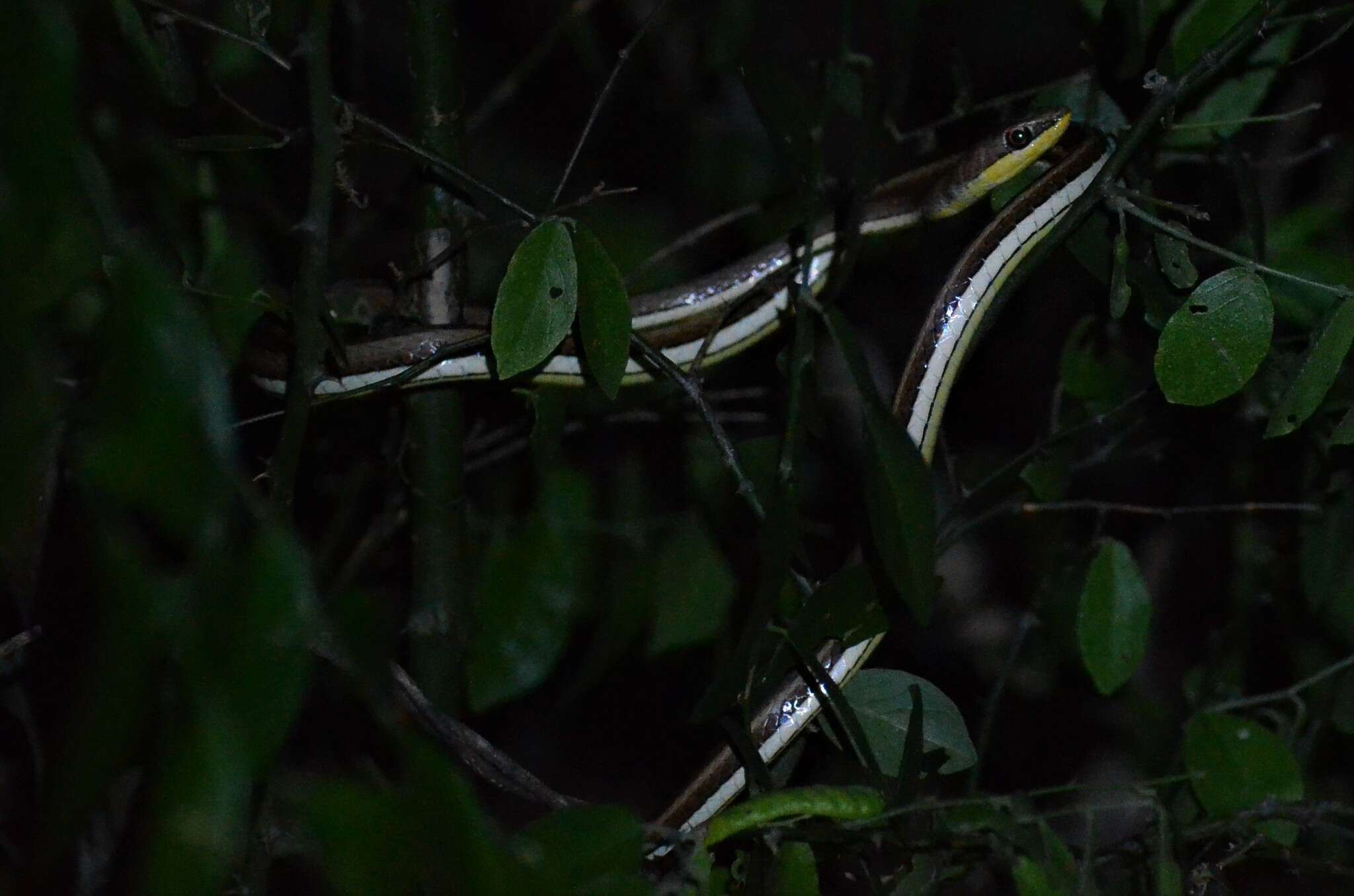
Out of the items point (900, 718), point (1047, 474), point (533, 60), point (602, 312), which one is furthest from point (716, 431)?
point (533, 60)

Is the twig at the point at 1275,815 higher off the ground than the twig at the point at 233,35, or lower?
lower

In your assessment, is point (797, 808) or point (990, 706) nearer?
point (797, 808)

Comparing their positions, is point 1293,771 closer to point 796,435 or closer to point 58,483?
point 796,435

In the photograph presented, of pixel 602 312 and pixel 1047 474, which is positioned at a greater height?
pixel 602 312

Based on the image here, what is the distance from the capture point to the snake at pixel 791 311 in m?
1.08

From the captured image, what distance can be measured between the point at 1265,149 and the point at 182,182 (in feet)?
4.56

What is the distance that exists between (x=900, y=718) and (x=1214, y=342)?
374 millimetres

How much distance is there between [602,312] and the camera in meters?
0.83

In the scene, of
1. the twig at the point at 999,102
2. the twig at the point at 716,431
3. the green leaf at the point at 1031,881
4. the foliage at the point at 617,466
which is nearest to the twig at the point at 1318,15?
the foliage at the point at 617,466

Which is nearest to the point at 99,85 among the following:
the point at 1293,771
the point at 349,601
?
the point at 349,601

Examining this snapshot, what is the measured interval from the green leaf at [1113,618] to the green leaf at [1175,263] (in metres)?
0.29

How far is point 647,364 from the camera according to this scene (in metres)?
1.12

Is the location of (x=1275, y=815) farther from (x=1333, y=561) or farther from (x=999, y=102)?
(x=999, y=102)

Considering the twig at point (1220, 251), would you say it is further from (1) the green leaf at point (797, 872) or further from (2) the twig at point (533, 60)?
(2) the twig at point (533, 60)
